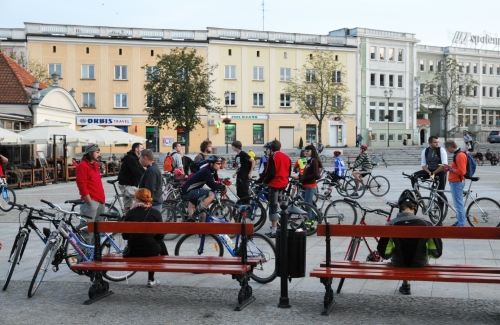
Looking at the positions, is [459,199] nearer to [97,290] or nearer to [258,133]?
[97,290]

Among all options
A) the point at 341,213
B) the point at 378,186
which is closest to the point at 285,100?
the point at 378,186

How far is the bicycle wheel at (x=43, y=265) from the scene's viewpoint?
7.71 m

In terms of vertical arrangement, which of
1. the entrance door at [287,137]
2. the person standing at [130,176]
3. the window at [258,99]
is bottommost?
the person standing at [130,176]

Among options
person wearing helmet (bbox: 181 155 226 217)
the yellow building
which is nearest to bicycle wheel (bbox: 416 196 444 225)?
person wearing helmet (bbox: 181 155 226 217)

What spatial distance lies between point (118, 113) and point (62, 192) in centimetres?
3921

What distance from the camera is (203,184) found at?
11.7m

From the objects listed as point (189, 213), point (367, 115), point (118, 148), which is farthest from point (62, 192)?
point (367, 115)

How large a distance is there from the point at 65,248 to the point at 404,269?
4.13 m

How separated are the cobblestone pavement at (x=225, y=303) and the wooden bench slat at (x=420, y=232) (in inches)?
31.6

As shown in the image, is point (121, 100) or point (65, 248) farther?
point (121, 100)

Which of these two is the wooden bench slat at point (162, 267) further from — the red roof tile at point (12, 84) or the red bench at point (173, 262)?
the red roof tile at point (12, 84)

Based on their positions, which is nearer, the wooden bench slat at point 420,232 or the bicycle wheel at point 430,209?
the wooden bench slat at point 420,232

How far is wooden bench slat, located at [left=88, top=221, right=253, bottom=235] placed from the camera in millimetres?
7160

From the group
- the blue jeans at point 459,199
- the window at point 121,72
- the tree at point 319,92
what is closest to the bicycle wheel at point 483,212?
the blue jeans at point 459,199
